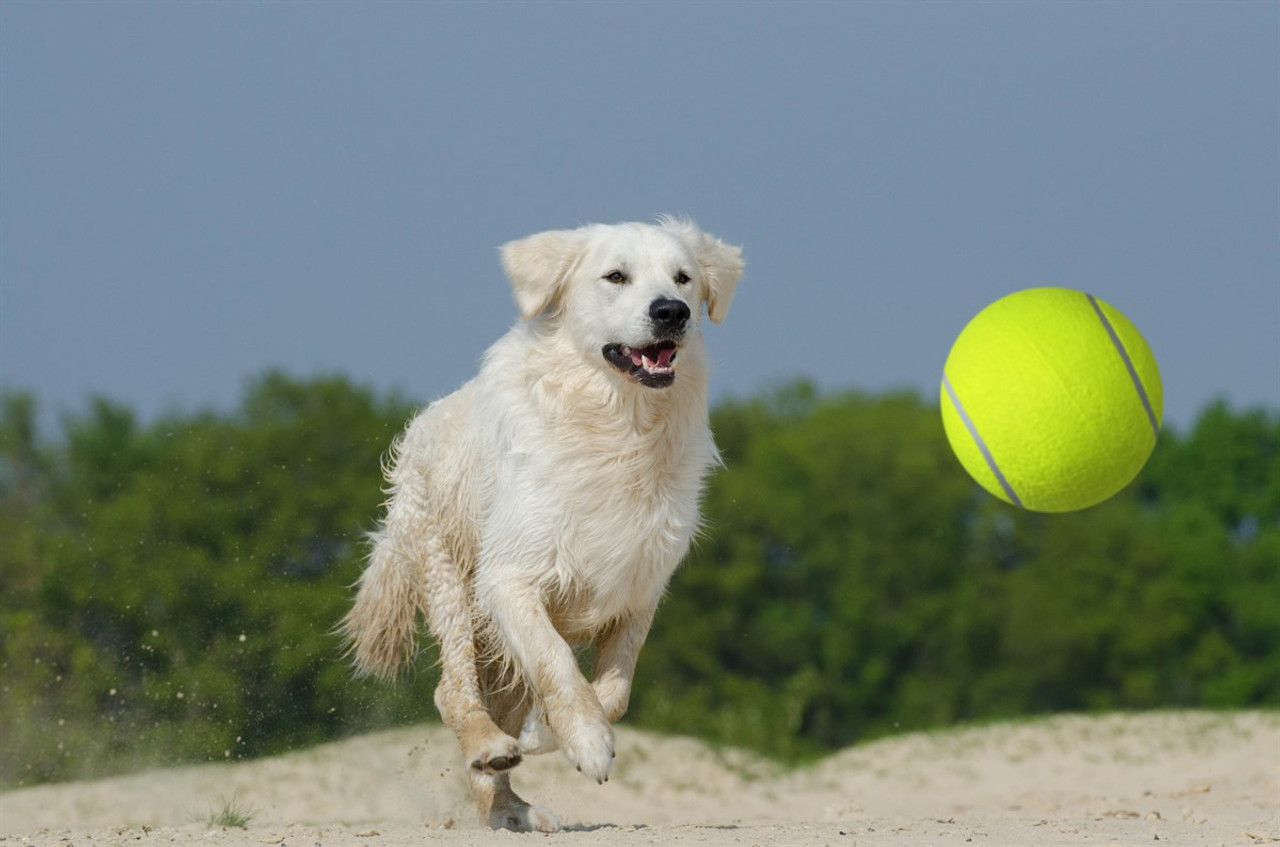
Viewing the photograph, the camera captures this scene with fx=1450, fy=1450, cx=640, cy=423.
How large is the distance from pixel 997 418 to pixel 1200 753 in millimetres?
6937

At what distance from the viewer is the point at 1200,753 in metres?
12.3

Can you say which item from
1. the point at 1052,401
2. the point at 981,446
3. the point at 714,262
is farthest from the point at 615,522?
the point at 1052,401

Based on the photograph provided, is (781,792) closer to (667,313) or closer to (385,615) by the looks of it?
(385,615)

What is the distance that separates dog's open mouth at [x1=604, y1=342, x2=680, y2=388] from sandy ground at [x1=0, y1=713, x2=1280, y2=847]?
189cm

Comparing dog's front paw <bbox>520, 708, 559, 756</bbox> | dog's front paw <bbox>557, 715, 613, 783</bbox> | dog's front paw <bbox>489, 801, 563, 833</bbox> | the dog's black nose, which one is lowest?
dog's front paw <bbox>489, 801, 563, 833</bbox>

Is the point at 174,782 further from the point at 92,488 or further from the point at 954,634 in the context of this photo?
the point at 954,634

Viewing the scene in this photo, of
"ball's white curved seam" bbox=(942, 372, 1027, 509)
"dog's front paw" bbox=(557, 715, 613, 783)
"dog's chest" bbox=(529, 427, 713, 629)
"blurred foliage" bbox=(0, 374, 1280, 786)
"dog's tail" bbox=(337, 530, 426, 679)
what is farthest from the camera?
"blurred foliage" bbox=(0, 374, 1280, 786)

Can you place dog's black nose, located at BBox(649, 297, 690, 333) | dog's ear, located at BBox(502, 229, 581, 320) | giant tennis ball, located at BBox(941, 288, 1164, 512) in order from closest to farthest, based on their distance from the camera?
dog's black nose, located at BBox(649, 297, 690, 333) < dog's ear, located at BBox(502, 229, 581, 320) < giant tennis ball, located at BBox(941, 288, 1164, 512)

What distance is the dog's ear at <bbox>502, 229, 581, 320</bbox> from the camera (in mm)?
6488

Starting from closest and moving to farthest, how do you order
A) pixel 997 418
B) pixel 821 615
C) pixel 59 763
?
1. pixel 997 418
2. pixel 59 763
3. pixel 821 615

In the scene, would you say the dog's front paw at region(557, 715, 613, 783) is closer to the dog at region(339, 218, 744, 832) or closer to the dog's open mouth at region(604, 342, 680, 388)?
the dog at region(339, 218, 744, 832)

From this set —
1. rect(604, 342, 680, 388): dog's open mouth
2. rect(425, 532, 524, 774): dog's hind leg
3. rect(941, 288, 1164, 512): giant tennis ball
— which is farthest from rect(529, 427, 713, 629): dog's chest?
rect(941, 288, 1164, 512): giant tennis ball

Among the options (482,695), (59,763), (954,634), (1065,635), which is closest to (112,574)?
(59,763)

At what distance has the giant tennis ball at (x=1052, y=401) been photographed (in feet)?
22.1
